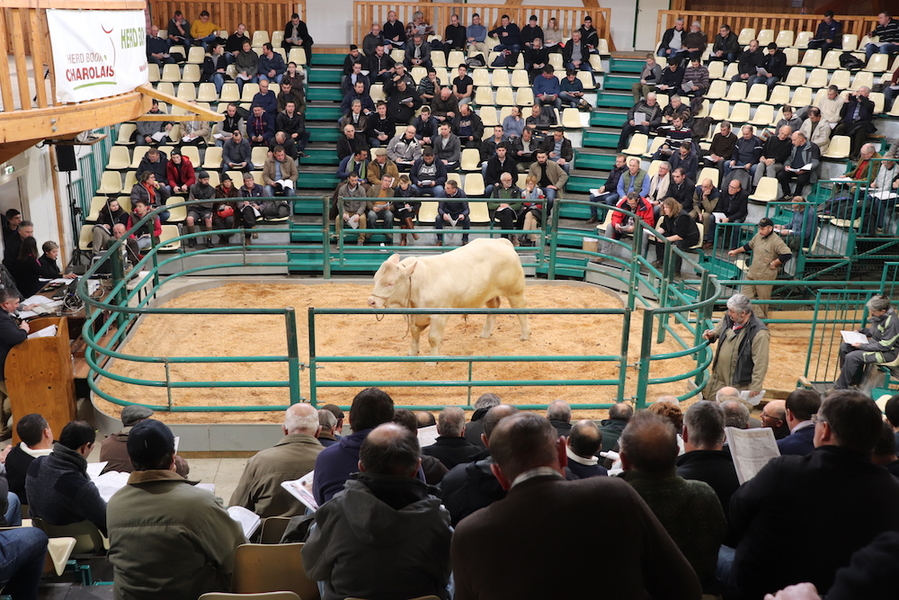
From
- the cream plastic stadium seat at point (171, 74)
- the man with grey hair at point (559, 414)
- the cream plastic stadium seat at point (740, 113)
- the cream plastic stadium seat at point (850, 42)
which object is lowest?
the man with grey hair at point (559, 414)

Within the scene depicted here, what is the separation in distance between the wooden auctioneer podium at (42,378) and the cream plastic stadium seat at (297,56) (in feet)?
39.5

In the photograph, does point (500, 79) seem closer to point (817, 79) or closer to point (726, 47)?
point (726, 47)

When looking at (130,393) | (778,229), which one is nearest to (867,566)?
(130,393)

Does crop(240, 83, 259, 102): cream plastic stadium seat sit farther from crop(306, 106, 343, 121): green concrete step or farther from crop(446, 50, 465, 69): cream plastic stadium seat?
crop(446, 50, 465, 69): cream plastic stadium seat

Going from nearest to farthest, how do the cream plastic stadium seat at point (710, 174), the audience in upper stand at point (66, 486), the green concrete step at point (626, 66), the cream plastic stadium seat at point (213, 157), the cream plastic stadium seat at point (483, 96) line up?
the audience in upper stand at point (66, 486), the cream plastic stadium seat at point (710, 174), the cream plastic stadium seat at point (213, 157), the cream plastic stadium seat at point (483, 96), the green concrete step at point (626, 66)

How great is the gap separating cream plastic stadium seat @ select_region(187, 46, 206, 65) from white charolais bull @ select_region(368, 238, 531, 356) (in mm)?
11307

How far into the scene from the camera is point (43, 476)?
15.4 feet

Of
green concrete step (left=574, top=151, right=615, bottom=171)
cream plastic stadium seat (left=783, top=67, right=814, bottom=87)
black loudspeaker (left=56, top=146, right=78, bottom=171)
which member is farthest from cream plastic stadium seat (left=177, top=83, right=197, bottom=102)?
cream plastic stadium seat (left=783, top=67, right=814, bottom=87)

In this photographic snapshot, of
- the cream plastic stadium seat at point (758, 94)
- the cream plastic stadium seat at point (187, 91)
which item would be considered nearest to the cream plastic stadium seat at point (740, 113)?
the cream plastic stadium seat at point (758, 94)

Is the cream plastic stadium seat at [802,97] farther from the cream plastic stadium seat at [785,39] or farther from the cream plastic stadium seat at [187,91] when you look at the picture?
the cream plastic stadium seat at [187,91]

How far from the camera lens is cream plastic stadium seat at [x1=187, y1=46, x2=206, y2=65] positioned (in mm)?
18156

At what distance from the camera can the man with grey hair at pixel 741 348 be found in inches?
305

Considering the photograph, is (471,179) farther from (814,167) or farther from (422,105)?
(814,167)

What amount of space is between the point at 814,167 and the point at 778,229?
237cm
